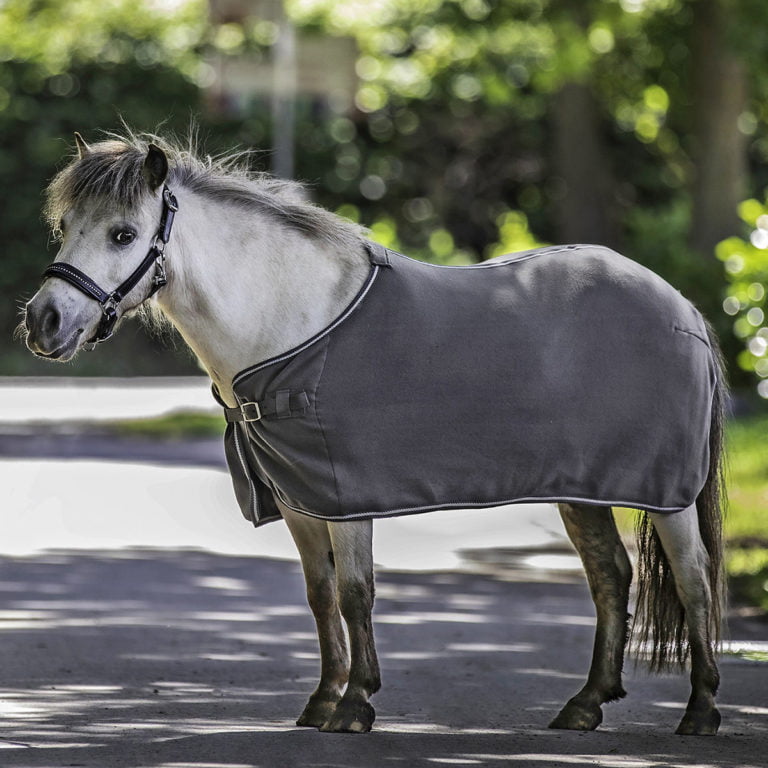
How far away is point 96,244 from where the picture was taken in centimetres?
596

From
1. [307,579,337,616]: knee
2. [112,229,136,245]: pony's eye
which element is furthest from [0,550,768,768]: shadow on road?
[112,229,136,245]: pony's eye

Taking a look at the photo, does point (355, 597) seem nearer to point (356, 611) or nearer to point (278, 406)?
point (356, 611)

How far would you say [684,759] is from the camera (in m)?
5.89

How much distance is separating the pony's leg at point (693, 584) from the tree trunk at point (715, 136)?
14521 millimetres

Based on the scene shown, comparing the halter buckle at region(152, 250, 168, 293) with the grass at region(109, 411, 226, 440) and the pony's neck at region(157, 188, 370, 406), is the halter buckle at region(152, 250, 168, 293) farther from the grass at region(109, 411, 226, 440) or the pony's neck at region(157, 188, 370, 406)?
the grass at region(109, 411, 226, 440)

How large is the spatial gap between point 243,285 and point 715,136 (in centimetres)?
1558

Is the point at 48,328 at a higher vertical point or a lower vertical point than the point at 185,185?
lower

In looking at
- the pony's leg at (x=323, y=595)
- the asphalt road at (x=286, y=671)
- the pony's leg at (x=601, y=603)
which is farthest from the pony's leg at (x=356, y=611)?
the pony's leg at (x=601, y=603)

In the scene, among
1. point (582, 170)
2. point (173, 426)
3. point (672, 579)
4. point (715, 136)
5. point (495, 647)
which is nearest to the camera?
point (672, 579)

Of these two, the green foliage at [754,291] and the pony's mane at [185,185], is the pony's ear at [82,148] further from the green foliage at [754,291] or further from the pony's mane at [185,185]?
the green foliage at [754,291]

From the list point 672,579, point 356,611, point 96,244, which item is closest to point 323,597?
point 356,611

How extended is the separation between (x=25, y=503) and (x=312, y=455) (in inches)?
312

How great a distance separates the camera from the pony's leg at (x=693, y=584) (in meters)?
6.49

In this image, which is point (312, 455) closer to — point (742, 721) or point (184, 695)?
point (184, 695)
